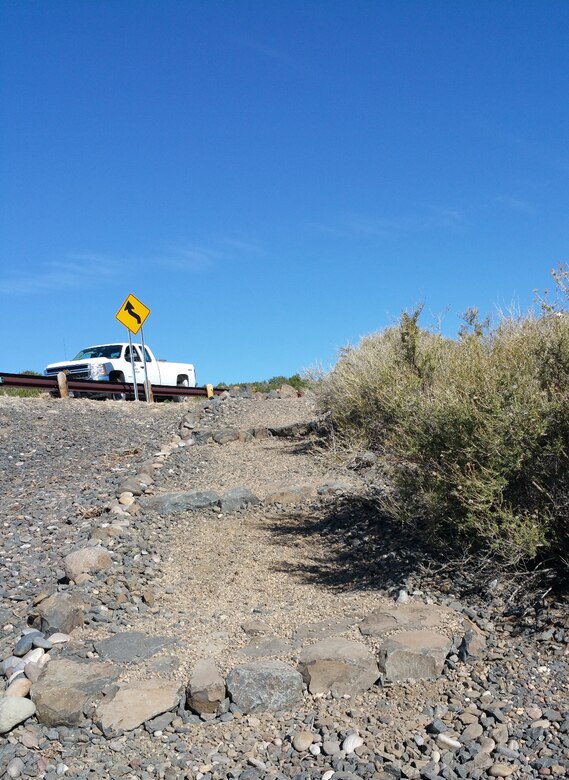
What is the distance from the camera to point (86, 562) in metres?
6.17

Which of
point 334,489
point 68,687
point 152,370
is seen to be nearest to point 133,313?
point 152,370

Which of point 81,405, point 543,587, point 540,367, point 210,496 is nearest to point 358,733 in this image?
point 543,587

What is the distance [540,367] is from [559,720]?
8.53ft

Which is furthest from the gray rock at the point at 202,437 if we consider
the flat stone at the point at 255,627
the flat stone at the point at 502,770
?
the flat stone at the point at 502,770

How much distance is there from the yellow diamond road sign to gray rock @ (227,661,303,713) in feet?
48.3

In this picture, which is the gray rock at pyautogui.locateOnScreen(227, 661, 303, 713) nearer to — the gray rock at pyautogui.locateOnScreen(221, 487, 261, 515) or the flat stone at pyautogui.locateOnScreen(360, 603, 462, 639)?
the flat stone at pyautogui.locateOnScreen(360, 603, 462, 639)

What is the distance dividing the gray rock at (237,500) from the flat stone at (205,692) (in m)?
3.66

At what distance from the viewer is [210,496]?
8195 mm

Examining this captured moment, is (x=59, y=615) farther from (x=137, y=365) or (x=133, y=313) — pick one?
(x=137, y=365)

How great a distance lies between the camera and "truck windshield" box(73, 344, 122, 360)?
20.8m

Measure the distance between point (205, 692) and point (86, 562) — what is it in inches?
89.2

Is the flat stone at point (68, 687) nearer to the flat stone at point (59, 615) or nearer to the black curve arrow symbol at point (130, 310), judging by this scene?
the flat stone at point (59, 615)

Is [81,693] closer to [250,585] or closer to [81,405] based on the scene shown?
[250,585]

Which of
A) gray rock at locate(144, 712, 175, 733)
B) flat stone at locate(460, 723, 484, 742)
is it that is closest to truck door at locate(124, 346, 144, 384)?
gray rock at locate(144, 712, 175, 733)
